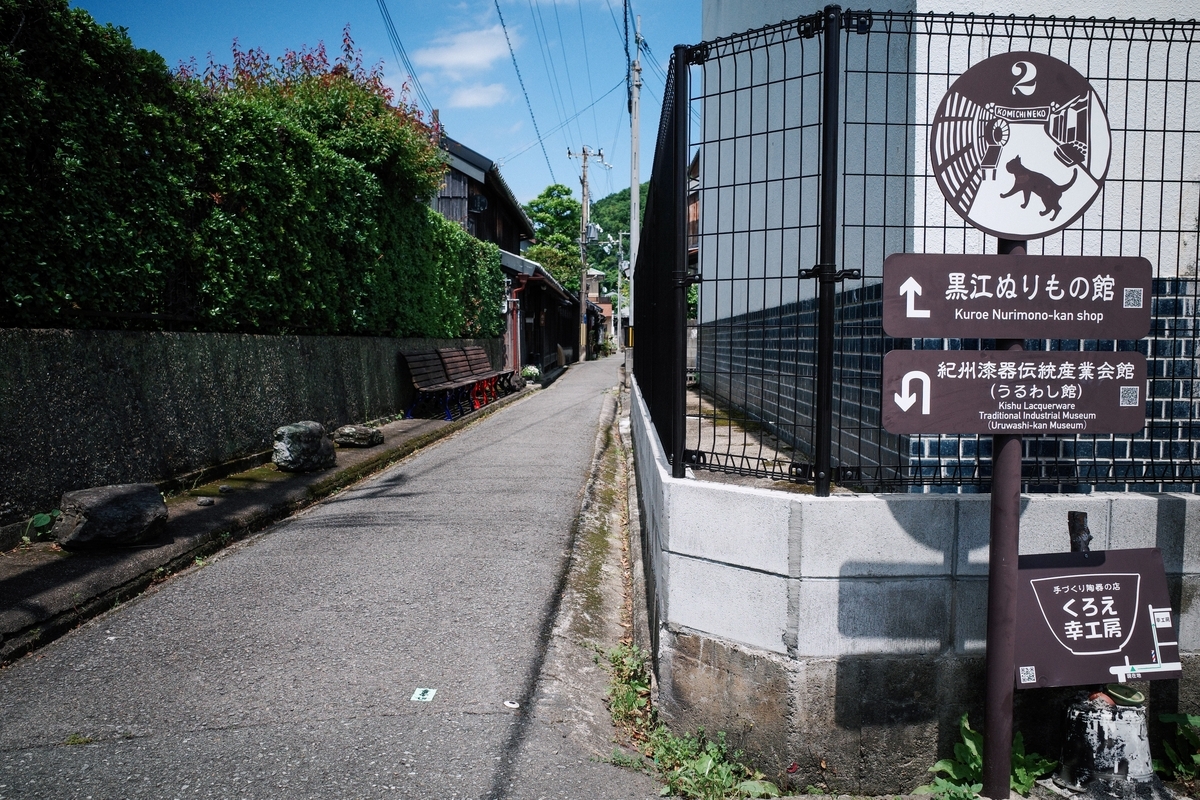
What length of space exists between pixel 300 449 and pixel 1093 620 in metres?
7.21

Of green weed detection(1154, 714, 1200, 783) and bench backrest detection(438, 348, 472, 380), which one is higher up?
bench backrest detection(438, 348, 472, 380)

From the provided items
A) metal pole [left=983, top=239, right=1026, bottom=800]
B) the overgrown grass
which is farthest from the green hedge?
metal pole [left=983, top=239, right=1026, bottom=800]

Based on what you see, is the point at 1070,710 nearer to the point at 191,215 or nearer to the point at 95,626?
the point at 95,626

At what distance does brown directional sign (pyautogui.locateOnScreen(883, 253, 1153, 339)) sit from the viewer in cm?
237

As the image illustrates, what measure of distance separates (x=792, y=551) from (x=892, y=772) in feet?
3.16

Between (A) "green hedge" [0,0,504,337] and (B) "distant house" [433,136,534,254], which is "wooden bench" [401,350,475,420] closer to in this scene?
(A) "green hedge" [0,0,504,337]

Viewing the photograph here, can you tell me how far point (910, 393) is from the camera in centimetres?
239

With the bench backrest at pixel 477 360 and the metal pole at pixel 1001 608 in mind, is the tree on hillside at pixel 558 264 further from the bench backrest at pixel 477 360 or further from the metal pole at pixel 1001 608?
the metal pole at pixel 1001 608

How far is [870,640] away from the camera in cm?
278

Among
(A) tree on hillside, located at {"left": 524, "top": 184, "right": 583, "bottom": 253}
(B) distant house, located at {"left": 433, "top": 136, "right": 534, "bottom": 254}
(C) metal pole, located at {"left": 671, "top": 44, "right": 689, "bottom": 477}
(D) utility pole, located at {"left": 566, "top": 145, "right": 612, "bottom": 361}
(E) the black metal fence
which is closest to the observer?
(E) the black metal fence

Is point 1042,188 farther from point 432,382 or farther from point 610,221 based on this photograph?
point 610,221

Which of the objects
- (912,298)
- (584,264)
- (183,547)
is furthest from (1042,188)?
(584,264)

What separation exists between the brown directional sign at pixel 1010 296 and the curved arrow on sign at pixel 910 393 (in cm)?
13

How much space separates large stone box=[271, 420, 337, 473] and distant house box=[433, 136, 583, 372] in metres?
10.1
